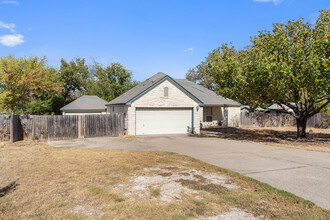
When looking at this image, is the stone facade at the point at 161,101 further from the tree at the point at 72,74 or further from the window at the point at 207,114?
the tree at the point at 72,74

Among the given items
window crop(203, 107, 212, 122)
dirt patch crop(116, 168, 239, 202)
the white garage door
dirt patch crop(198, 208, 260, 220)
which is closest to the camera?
dirt patch crop(198, 208, 260, 220)

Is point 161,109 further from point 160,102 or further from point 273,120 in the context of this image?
point 273,120

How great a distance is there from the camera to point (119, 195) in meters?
5.59

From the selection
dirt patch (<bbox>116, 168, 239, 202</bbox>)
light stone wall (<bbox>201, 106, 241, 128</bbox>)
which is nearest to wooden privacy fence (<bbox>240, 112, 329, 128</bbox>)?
light stone wall (<bbox>201, 106, 241, 128</bbox>)

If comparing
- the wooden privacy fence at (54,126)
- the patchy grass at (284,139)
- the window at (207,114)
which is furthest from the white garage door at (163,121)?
the window at (207,114)

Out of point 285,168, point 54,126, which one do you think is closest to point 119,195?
Answer: point 285,168

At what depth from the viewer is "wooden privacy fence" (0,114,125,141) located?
15367 mm

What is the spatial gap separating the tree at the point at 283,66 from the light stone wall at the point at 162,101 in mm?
3662

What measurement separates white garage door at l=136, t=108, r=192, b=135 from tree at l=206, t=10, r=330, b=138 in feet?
14.7

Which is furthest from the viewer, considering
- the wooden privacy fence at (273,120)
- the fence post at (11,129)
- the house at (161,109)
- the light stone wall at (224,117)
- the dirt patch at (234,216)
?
the wooden privacy fence at (273,120)

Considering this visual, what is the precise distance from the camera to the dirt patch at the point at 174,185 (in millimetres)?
5643

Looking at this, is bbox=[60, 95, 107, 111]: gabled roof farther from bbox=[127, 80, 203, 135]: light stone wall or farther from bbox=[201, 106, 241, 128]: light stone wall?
bbox=[201, 106, 241, 128]: light stone wall

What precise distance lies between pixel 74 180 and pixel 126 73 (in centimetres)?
4077

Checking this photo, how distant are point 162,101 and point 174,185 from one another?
13206mm
